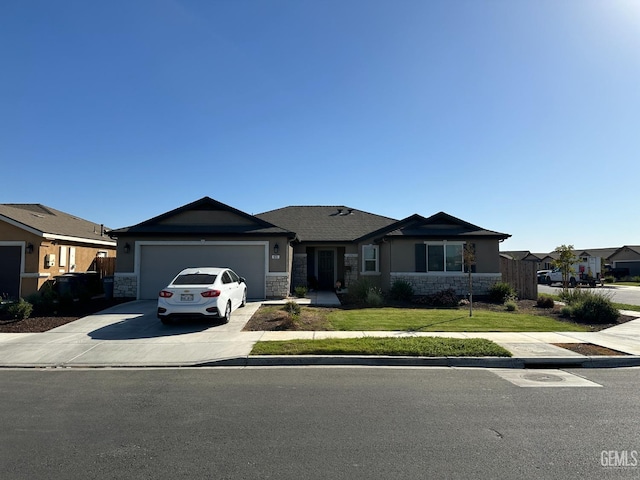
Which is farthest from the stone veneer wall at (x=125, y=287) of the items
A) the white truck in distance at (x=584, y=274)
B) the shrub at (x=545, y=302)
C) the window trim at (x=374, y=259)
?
the white truck in distance at (x=584, y=274)

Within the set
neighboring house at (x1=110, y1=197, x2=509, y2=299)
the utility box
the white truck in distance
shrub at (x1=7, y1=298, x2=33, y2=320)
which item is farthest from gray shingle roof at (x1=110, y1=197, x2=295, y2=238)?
the white truck in distance

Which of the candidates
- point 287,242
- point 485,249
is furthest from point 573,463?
point 485,249

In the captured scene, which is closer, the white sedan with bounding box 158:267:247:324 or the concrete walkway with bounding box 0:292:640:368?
the concrete walkway with bounding box 0:292:640:368

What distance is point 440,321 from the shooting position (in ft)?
39.8

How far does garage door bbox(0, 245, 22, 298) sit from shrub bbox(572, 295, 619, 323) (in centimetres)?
2120

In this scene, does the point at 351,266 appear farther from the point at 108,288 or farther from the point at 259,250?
the point at 108,288

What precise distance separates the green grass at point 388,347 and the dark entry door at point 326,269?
41.5 ft

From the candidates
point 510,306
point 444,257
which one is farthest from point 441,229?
point 510,306

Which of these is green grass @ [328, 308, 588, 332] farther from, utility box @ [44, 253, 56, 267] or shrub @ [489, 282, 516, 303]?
utility box @ [44, 253, 56, 267]

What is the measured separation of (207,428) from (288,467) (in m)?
1.37

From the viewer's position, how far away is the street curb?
25.2 ft

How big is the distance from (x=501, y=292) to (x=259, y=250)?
34.0 feet

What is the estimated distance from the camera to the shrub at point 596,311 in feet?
42.1

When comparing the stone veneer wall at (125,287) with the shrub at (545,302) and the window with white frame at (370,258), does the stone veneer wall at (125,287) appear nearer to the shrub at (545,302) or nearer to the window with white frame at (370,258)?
the window with white frame at (370,258)
